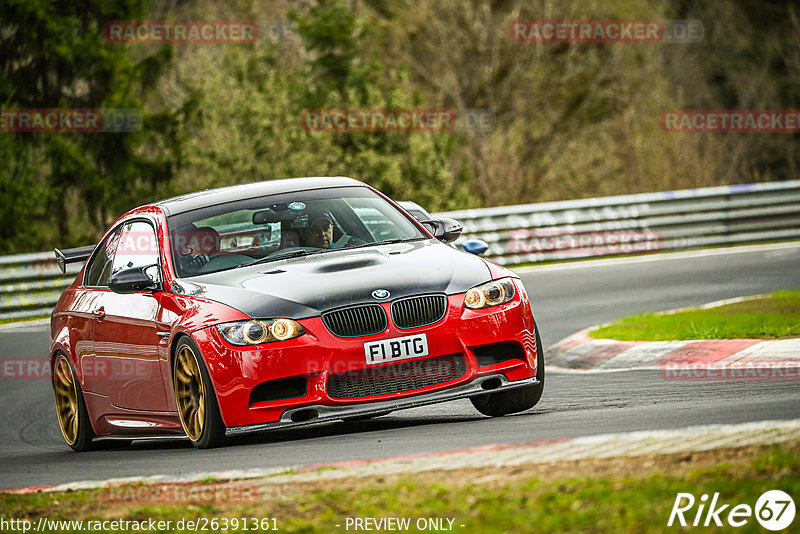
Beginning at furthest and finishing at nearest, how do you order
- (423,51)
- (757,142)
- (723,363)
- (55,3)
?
(757,142)
(423,51)
(55,3)
(723,363)

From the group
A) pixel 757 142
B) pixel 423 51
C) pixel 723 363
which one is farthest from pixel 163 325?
pixel 757 142

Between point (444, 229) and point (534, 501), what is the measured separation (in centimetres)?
449

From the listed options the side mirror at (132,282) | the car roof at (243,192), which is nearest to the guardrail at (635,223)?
the car roof at (243,192)

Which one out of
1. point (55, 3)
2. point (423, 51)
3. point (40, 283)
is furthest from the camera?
point (423, 51)

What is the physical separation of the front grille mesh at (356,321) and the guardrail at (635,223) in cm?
1273

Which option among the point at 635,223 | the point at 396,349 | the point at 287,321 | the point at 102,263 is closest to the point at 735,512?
the point at 396,349

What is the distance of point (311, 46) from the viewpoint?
34.0 m

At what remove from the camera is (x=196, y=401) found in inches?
303

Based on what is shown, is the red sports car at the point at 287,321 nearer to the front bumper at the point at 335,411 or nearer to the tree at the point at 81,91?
the front bumper at the point at 335,411

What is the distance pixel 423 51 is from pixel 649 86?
6643 mm

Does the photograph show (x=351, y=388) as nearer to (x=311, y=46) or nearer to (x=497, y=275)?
(x=497, y=275)

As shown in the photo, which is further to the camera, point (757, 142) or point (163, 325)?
point (757, 142)

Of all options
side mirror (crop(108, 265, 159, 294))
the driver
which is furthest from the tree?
side mirror (crop(108, 265, 159, 294))

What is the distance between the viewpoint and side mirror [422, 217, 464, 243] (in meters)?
9.14
